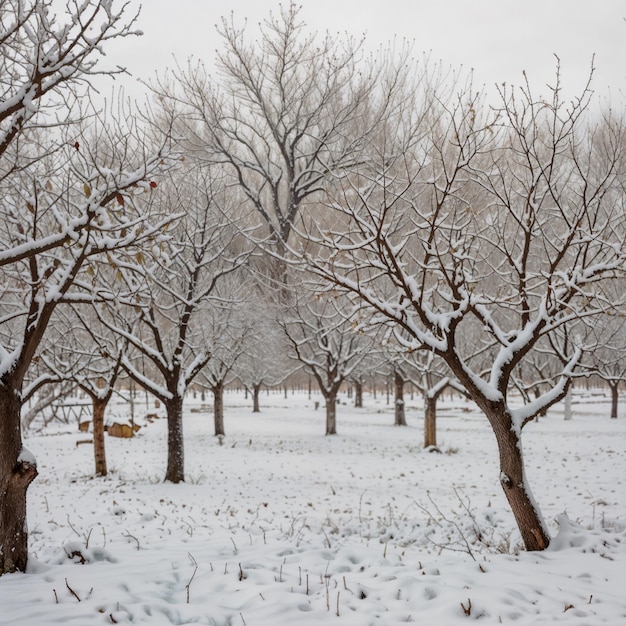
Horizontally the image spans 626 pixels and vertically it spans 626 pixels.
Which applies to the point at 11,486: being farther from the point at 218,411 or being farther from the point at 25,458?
the point at 218,411

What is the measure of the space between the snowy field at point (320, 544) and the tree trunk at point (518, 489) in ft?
0.64

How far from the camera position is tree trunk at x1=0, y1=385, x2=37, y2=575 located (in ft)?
13.7

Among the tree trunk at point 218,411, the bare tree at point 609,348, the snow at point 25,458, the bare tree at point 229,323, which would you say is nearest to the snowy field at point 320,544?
the snow at point 25,458

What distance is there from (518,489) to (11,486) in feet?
16.4

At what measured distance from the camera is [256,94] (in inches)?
496

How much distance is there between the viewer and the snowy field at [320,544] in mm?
3688

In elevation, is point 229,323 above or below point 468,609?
above

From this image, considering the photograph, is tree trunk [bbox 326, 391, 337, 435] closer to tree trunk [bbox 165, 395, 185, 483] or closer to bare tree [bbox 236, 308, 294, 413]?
bare tree [bbox 236, 308, 294, 413]

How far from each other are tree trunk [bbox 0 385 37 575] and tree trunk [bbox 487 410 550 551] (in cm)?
473

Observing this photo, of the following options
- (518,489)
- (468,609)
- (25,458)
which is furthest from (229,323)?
(468,609)

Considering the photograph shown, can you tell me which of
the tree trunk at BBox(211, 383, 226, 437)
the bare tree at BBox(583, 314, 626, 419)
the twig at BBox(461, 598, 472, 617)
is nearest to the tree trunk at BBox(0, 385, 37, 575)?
the twig at BBox(461, 598, 472, 617)

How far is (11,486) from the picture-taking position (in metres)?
4.24

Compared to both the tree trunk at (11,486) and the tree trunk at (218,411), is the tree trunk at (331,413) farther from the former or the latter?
the tree trunk at (11,486)

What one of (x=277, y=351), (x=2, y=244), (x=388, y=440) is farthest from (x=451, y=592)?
(x=277, y=351)
